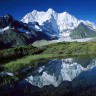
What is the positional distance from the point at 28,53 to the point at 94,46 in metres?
37.5

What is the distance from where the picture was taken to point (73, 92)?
135 feet

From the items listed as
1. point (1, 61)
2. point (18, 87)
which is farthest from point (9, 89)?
point (1, 61)

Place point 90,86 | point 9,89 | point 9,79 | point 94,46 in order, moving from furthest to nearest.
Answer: point 94,46 → point 9,79 → point 9,89 → point 90,86

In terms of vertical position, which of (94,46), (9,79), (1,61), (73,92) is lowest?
(73,92)

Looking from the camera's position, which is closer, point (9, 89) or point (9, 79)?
point (9, 89)

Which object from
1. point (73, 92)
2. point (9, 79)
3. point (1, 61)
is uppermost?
point (1, 61)

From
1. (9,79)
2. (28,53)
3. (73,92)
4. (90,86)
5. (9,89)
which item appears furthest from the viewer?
(28,53)

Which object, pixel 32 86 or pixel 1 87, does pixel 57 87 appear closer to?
pixel 32 86

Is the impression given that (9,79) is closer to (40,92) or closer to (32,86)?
(32,86)

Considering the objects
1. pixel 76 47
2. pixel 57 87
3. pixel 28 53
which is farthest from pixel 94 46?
pixel 57 87

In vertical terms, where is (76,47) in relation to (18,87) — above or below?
above

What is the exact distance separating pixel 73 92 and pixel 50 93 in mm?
3902

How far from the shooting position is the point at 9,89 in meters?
48.8

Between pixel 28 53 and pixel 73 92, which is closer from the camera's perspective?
pixel 73 92
